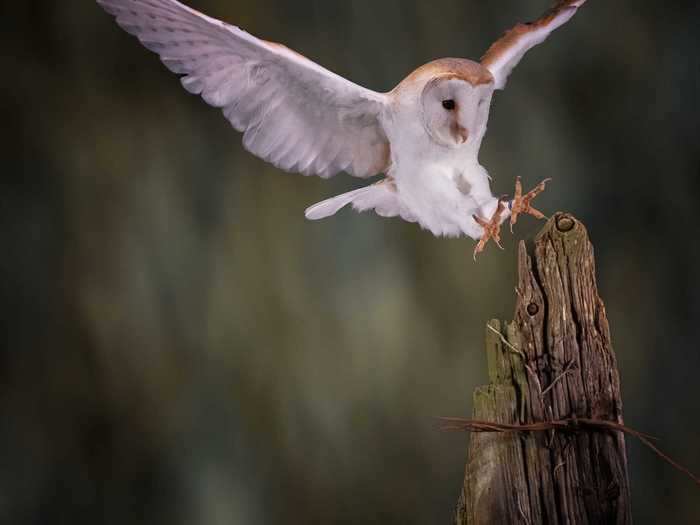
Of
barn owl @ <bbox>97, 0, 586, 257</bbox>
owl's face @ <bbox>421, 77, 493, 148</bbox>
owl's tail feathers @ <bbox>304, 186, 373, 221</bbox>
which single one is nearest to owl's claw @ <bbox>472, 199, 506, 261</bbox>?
barn owl @ <bbox>97, 0, 586, 257</bbox>

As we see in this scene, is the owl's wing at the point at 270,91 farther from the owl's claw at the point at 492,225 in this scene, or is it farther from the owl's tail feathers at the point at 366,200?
the owl's claw at the point at 492,225

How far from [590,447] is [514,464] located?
99mm

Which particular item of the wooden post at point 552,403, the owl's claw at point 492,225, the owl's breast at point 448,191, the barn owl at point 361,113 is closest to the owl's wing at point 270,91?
the barn owl at point 361,113

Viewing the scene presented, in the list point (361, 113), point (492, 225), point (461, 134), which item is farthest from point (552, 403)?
point (361, 113)

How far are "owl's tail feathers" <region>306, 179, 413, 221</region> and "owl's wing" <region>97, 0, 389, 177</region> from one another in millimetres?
51

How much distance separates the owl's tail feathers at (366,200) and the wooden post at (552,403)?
317 millimetres

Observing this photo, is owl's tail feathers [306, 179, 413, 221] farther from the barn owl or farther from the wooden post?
the wooden post

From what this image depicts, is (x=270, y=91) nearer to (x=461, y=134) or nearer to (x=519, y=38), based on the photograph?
(x=461, y=134)

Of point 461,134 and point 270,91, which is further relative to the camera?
point 270,91

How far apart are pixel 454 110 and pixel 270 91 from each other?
31 centimetres

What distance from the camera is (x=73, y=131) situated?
1.61 meters

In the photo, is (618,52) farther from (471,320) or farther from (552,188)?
(471,320)

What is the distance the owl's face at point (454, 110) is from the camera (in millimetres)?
1060

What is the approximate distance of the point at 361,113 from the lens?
1239 millimetres
